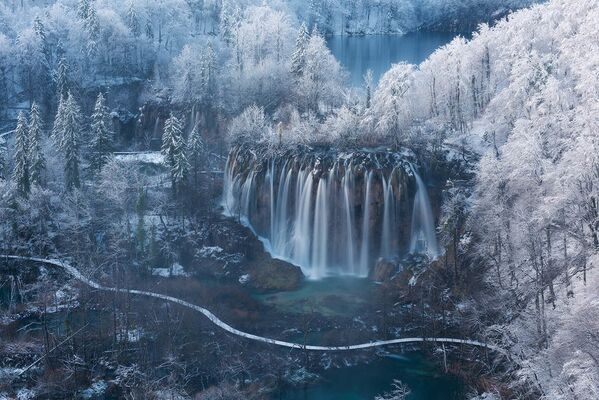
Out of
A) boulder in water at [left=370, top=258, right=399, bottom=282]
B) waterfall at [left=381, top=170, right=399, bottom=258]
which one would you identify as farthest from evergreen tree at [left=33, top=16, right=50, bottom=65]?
boulder in water at [left=370, top=258, right=399, bottom=282]

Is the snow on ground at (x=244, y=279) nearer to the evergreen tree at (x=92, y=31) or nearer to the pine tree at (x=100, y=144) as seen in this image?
the pine tree at (x=100, y=144)

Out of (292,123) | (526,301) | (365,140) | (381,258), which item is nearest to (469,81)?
(365,140)

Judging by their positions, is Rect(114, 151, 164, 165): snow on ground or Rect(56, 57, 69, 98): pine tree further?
Rect(56, 57, 69, 98): pine tree

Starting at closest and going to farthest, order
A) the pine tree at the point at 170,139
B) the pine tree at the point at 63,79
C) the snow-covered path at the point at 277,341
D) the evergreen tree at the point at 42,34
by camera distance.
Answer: the snow-covered path at the point at 277,341 → the pine tree at the point at 170,139 → the pine tree at the point at 63,79 → the evergreen tree at the point at 42,34

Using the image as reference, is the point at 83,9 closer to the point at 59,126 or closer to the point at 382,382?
the point at 59,126

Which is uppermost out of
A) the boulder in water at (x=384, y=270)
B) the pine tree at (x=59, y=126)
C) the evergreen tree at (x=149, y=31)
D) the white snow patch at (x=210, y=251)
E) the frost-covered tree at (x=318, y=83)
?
the evergreen tree at (x=149, y=31)

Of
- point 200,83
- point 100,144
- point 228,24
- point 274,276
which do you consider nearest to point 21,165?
point 100,144

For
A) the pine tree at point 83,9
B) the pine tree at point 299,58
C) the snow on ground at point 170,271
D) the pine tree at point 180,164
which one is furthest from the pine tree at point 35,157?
the pine tree at point 83,9

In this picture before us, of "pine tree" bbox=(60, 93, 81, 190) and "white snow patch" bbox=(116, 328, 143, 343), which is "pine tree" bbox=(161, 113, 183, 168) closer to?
"pine tree" bbox=(60, 93, 81, 190)
